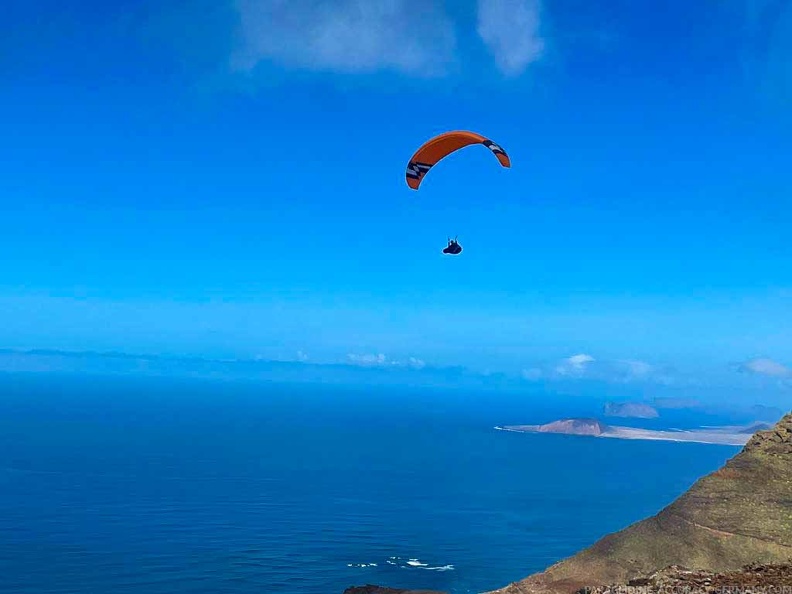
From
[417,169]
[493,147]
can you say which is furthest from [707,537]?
[417,169]

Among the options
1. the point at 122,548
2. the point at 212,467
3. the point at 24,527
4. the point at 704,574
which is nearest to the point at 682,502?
the point at 704,574

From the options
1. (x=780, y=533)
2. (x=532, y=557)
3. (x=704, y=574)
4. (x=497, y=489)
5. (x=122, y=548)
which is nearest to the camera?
(x=704, y=574)

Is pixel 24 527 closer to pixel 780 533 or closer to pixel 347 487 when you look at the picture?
pixel 347 487

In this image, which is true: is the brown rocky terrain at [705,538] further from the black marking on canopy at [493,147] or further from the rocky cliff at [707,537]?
the black marking on canopy at [493,147]

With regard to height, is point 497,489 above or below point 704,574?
below

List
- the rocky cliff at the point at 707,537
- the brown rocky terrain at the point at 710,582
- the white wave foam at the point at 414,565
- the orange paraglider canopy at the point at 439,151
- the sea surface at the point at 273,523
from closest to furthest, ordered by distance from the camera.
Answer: the brown rocky terrain at the point at 710,582 → the orange paraglider canopy at the point at 439,151 → the rocky cliff at the point at 707,537 → the sea surface at the point at 273,523 → the white wave foam at the point at 414,565

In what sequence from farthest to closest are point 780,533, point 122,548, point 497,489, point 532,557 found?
point 497,489 → point 532,557 → point 122,548 → point 780,533

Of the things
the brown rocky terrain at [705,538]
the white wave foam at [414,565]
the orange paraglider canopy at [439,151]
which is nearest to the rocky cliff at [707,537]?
the brown rocky terrain at [705,538]
